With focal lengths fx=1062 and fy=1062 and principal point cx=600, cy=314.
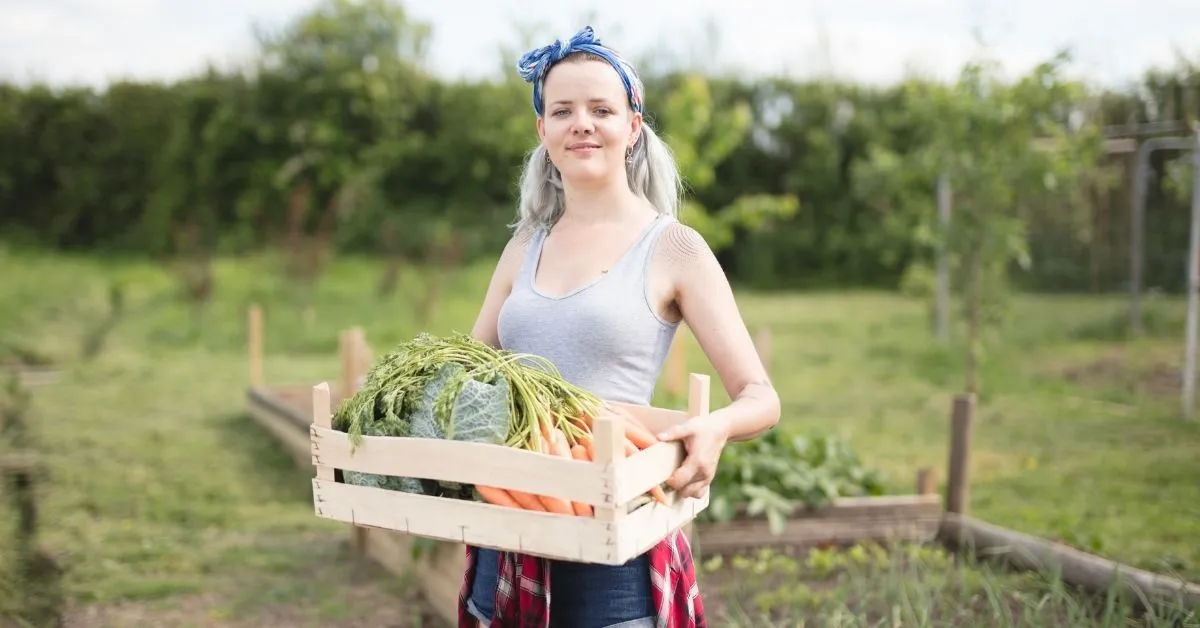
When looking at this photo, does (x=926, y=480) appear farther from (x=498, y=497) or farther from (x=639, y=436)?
(x=498, y=497)

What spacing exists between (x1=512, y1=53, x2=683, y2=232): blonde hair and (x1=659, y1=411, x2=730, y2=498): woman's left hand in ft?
2.06

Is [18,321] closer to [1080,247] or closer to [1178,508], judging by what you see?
[1178,508]

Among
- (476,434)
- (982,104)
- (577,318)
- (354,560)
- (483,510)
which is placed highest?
(982,104)

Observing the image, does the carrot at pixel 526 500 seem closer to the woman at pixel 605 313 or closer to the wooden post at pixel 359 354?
the woman at pixel 605 313

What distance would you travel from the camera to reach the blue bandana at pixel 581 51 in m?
2.13

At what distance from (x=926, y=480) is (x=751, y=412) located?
314 cm

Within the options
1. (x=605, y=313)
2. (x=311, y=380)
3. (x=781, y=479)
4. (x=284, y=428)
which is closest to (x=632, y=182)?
(x=605, y=313)

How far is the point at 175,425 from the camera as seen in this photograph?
7.55 metres

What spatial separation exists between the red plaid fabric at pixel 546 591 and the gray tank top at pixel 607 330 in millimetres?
331

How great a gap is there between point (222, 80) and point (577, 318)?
14.8 meters

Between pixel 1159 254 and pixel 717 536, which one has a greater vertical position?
pixel 1159 254

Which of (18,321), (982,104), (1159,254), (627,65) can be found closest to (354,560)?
(627,65)

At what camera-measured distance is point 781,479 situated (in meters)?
4.73

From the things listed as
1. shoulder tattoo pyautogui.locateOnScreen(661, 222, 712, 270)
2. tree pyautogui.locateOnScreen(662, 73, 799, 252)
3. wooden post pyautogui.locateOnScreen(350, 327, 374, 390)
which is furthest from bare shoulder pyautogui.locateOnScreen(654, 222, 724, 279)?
tree pyautogui.locateOnScreen(662, 73, 799, 252)
